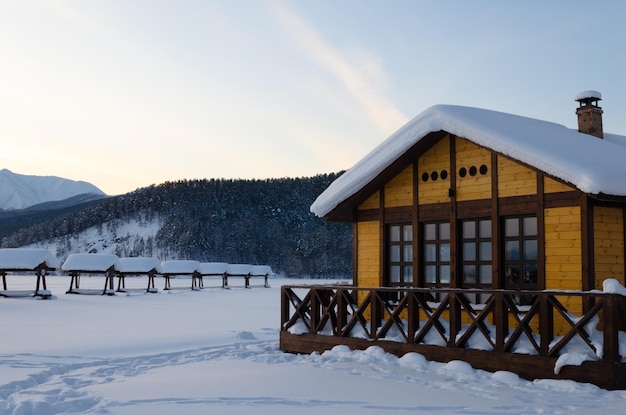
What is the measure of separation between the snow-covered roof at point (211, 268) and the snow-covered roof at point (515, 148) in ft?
147

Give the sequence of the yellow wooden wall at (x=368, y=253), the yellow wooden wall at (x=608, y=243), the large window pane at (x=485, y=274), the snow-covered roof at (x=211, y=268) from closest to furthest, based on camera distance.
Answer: the yellow wooden wall at (x=608, y=243), the large window pane at (x=485, y=274), the yellow wooden wall at (x=368, y=253), the snow-covered roof at (x=211, y=268)

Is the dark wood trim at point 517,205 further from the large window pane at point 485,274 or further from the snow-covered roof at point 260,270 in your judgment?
the snow-covered roof at point 260,270

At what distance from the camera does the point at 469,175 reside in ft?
41.6

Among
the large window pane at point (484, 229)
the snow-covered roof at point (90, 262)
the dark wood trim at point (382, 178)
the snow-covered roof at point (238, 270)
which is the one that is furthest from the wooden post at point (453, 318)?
the snow-covered roof at point (238, 270)

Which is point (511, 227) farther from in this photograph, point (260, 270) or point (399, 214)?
point (260, 270)

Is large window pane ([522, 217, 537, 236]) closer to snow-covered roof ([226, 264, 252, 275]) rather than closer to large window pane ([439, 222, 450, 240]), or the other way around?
large window pane ([439, 222, 450, 240])

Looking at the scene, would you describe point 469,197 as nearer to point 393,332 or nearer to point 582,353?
point 393,332

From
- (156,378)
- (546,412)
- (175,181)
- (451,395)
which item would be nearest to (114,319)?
(156,378)

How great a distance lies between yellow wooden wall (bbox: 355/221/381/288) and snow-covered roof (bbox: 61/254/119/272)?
33.8m

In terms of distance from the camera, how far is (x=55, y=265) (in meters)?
39.8

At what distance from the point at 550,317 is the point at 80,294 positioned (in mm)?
40284

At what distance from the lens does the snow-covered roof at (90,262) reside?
44406 mm

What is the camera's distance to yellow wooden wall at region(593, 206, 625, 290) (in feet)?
35.7

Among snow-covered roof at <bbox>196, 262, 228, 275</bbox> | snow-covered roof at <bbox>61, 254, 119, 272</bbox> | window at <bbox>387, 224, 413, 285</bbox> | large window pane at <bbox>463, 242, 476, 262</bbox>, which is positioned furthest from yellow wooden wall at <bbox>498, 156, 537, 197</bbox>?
snow-covered roof at <bbox>196, 262, 228, 275</bbox>
